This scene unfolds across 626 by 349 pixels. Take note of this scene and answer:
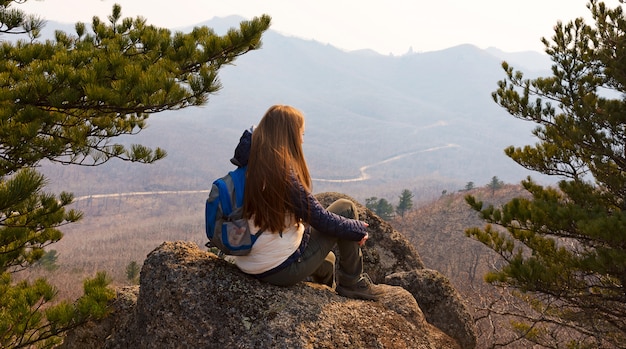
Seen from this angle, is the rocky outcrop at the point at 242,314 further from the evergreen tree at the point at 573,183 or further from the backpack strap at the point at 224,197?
the evergreen tree at the point at 573,183

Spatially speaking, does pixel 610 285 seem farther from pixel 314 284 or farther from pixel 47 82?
pixel 47 82

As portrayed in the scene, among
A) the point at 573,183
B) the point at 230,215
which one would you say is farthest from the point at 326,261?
the point at 573,183

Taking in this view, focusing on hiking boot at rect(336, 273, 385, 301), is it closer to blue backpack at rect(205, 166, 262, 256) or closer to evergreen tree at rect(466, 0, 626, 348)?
blue backpack at rect(205, 166, 262, 256)

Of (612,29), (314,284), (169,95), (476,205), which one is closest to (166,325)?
(314,284)

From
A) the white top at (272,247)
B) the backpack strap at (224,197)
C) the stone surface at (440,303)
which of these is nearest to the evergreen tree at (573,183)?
the stone surface at (440,303)

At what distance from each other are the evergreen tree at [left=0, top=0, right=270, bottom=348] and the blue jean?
2.78m

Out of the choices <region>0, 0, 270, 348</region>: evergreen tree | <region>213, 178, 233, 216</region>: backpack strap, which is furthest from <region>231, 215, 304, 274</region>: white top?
<region>0, 0, 270, 348</region>: evergreen tree

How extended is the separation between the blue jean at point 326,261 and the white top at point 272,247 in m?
0.16

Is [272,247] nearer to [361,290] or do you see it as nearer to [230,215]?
[230,215]

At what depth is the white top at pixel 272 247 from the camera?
4250 millimetres

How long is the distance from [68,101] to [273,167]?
11.1ft

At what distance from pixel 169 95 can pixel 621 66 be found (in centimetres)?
822

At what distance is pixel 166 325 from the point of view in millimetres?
4277

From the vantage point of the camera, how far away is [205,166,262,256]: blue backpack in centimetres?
420
